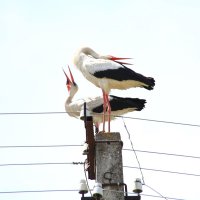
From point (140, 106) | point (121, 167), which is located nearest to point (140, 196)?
point (121, 167)

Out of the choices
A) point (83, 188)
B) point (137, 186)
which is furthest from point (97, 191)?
point (137, 186)

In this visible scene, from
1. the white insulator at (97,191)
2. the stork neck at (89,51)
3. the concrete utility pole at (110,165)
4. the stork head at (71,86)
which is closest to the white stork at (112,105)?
the stork head at (71,86)

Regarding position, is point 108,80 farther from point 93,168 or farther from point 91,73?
point 93,168

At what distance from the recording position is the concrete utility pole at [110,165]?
705 centimetres

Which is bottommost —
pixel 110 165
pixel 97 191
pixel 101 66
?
pixel 97 191

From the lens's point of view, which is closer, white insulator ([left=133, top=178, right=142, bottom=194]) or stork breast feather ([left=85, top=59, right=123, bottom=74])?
white insulator ([left=133, top=178, right=142, bottom=194])

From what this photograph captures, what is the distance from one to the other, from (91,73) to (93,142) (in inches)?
218

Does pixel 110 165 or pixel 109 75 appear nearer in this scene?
pixel 110 165

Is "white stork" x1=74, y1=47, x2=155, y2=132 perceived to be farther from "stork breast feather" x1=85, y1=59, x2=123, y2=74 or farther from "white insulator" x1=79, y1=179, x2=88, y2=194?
"white insulator" x1=79, y1=179, x2=88, y2=194

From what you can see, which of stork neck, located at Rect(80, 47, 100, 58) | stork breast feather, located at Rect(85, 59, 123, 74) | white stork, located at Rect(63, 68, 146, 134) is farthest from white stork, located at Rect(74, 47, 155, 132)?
white stork, located at Rect(63, 68, 146, 134)

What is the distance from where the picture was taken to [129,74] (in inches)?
495

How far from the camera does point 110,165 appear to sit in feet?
23.4

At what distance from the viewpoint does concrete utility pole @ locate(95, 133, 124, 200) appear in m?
7.05

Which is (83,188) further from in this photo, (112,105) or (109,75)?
(112,105)
